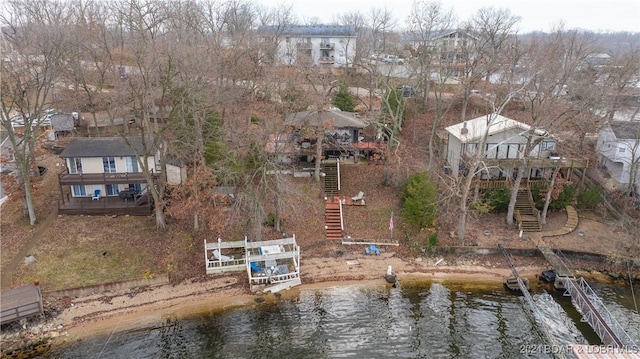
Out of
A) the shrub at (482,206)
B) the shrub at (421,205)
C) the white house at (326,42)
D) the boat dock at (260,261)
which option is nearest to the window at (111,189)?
the boat dock at (260,261)

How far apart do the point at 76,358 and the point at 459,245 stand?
2458 cm

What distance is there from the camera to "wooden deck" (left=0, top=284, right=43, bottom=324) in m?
23.7

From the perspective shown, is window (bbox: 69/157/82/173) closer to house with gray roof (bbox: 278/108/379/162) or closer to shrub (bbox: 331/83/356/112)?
house with gray roof (bbox: 278/108/379/162)

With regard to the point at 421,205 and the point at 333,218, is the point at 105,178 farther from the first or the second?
the point at 421,205

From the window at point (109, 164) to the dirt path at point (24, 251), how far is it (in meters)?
4.93

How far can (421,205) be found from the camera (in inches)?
1267

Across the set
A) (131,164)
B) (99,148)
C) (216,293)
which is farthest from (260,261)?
(99,148)

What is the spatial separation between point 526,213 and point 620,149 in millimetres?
12503

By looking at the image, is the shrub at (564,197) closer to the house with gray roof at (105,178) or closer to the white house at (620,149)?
the white house at (620,149)

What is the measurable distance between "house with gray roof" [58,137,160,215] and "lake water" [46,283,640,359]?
43.5ft

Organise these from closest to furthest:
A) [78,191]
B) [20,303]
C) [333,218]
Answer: [20,303] < [333,218] < [78,191]

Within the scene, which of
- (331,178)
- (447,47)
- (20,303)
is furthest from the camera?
(447,47)

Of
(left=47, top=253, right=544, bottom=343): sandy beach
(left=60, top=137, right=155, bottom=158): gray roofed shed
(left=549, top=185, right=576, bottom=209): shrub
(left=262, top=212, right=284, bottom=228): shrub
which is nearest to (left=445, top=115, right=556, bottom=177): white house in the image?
(left=549, top=185, right=576, bottom=209): shrub

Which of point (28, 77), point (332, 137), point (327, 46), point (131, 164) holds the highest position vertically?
point (327, 46)
